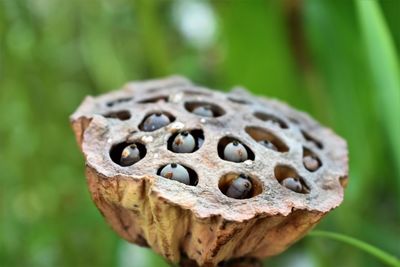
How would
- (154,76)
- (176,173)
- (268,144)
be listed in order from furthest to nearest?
(154,76), (268,144), (176,173)

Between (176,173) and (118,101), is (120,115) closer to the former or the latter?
(118,101)

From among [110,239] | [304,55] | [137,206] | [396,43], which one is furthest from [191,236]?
Answer: [304,55]

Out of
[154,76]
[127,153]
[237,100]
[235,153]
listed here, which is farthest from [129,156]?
[154,76]

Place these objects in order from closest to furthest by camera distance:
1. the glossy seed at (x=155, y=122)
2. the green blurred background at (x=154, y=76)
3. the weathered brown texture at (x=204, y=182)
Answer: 1. the weathered brown texture at (x=204, y=182)
2. the glossy seed at (x=155, y=122)
3. the green blurred background at (x=154, y=76)

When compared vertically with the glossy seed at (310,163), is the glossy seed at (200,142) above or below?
above

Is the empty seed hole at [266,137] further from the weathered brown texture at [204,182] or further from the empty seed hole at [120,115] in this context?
the empty seed hole at [120,115]

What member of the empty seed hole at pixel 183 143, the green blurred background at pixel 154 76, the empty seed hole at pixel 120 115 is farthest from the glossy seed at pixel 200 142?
the green blurred background at pixel 154 76
